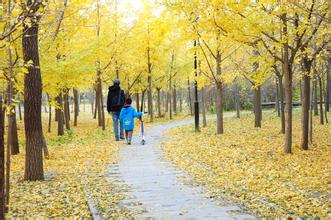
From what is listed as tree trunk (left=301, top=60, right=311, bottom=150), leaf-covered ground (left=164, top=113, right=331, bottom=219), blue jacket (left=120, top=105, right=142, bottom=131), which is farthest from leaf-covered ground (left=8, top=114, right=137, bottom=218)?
tree trunk (left=301, top=60, right=311, bottom=150)

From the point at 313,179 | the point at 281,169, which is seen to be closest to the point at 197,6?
the point at 281,169

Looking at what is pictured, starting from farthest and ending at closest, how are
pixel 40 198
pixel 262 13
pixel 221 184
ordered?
pixel 262 13, pixel 221 184, pixel 40 198

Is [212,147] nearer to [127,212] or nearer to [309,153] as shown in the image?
[309,153]

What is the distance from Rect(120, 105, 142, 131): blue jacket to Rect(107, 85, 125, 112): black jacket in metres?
0.89

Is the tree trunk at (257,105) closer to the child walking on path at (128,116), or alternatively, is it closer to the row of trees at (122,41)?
the row of trees at (122,41)

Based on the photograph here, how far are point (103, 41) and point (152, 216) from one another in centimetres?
950

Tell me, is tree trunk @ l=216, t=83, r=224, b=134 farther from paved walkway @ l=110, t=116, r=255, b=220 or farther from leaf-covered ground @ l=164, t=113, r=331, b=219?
paved walkway @ l=110, t=116, r=255, b=220

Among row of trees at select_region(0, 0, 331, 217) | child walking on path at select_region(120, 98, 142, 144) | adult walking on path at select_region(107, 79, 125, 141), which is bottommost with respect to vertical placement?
child walking on path at select_region(120, 98, 142, 144)

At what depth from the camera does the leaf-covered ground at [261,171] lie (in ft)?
19.9

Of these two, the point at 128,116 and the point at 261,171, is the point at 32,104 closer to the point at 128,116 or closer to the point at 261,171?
the point at 261,171

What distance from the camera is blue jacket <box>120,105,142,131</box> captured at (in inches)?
535

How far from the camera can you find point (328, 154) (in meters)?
11.9

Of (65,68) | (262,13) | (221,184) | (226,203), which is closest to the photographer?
(226,203)

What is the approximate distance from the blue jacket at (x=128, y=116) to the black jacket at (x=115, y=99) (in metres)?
0.89
